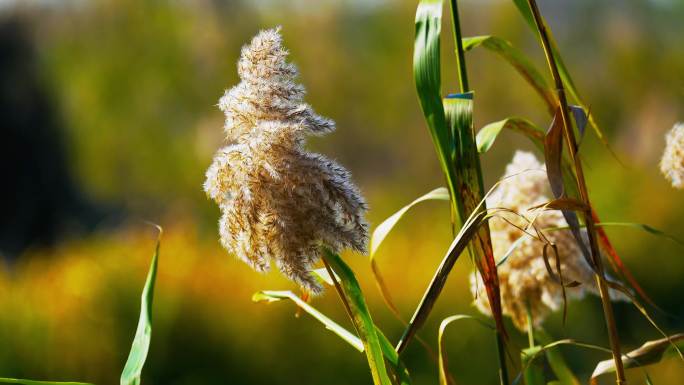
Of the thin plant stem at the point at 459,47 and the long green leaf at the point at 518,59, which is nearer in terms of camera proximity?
the thin plant stem at the point at 459,47

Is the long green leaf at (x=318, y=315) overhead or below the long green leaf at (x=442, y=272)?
below

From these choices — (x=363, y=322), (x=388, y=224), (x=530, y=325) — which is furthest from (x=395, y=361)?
(x=530, y=325)

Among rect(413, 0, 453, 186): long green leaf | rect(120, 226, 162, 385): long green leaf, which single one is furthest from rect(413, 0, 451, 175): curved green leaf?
rect(120, 226, 162, 385): long green leaf

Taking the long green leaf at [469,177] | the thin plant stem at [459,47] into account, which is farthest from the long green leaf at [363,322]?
the thin plant stem at [459,47]

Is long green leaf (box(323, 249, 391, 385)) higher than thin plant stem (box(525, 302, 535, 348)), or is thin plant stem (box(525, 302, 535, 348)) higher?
long green leaf (box(323, 249, 391, 385))

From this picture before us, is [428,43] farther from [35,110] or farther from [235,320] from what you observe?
[35,110]

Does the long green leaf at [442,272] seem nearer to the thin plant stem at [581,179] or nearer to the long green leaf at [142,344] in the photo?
the thin plant stem at [581,179]

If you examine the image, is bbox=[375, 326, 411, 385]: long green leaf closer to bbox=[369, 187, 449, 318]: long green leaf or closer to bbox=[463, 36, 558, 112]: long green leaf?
bbox=[369, 187, 449, 318]: long green leaf
